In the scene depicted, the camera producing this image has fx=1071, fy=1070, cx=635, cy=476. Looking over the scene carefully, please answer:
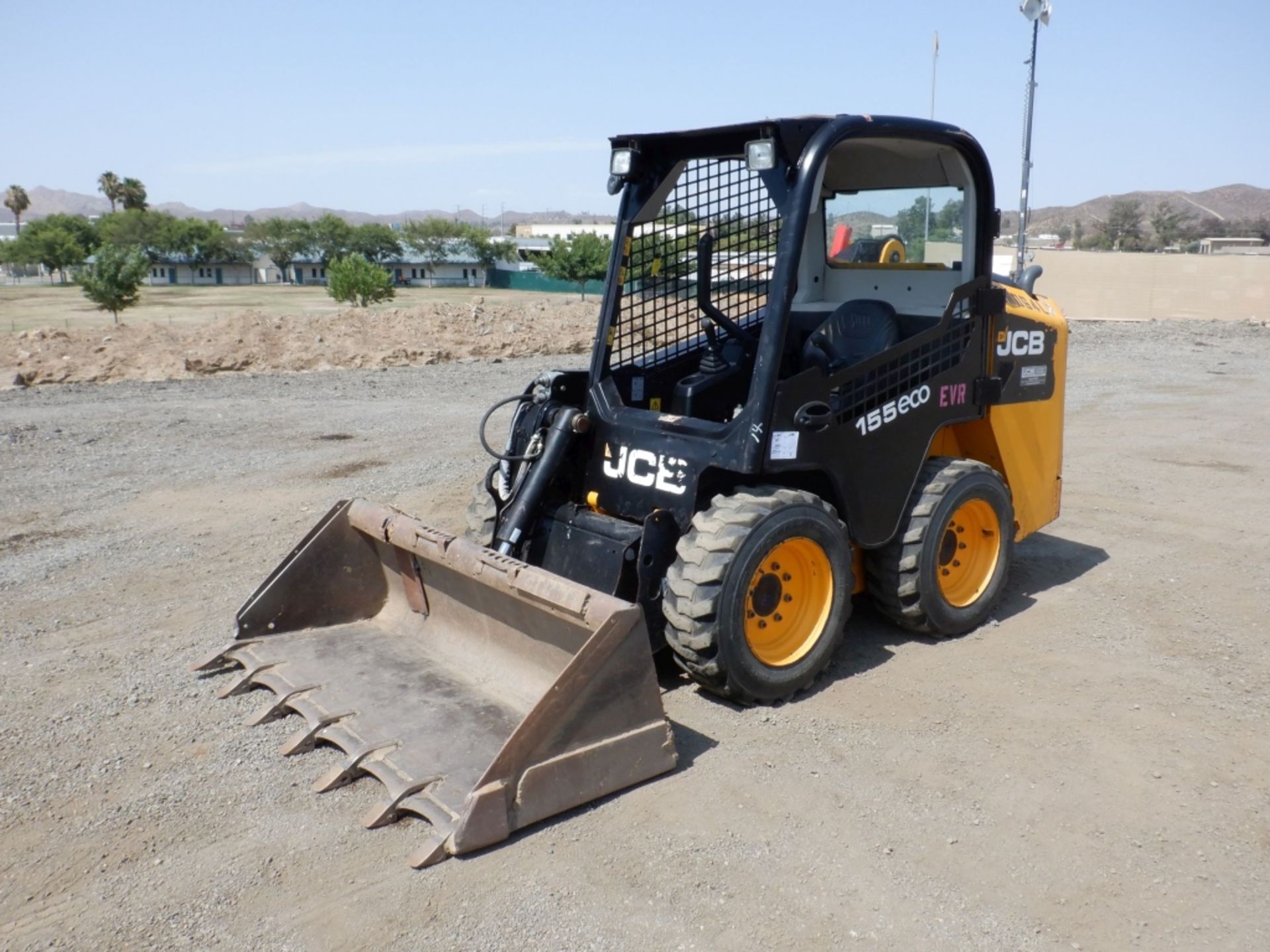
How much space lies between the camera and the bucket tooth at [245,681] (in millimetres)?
4828

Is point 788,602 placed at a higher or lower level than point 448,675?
higher

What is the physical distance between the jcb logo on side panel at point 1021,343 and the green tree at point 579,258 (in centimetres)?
6450

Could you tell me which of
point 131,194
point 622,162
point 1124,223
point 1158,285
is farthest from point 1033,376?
point 131,194

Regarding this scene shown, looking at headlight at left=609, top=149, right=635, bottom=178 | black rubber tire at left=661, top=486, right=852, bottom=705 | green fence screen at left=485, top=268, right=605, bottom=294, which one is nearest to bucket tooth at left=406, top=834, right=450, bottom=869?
black rubber tire at left=661, top=486, right=852, bottom=705

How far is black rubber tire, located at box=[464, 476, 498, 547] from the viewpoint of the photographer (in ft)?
18.1

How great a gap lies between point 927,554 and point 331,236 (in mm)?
106031

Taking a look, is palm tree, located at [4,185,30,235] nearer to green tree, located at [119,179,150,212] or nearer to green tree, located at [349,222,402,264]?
green tree, located at [119,179,150,212]

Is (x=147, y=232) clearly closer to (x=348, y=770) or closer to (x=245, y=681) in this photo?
(x=245, y=681)

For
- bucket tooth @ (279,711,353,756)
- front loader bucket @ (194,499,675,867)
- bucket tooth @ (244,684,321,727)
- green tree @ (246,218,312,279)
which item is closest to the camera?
front loader bucket @ (194,499,675,867)

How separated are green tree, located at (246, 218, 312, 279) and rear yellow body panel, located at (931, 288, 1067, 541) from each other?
105 metres

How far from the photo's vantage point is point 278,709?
181 inches

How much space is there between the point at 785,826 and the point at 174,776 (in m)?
2.36

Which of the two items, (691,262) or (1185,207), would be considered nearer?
(691,262)

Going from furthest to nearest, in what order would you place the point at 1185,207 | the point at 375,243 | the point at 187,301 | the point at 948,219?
the point at 1185,207 → the point at 375,243 → the point at 187,301 → the point at 948,219
